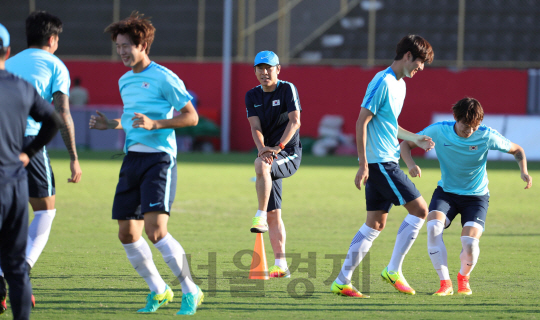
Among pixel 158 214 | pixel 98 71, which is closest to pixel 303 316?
pixel 158 214

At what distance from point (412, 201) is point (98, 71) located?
24.3m

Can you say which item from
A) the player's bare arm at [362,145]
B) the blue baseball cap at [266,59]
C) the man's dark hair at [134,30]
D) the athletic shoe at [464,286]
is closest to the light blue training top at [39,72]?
the man's dark hair at [134,30]

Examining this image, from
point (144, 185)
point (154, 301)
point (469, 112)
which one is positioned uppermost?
point (469, 112)

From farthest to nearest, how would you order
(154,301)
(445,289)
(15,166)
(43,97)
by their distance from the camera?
1. (445,289)
2. (43,97)
3. (154,301)
4. (15,166)

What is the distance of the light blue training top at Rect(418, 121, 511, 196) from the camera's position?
6008 millimetres

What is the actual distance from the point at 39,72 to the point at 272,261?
10.1 ft

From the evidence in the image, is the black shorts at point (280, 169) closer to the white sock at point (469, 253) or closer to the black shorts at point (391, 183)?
the black shorts at point (391, 183)

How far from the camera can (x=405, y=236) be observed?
5.83 meters

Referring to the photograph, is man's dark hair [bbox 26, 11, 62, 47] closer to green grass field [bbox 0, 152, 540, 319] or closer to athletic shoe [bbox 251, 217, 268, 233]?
green grass field [bbox 0, 152, 540, 319]

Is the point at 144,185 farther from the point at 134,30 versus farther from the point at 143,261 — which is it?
the point at 134,30

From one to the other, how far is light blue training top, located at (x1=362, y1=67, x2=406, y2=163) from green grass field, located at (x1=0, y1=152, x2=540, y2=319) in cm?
115

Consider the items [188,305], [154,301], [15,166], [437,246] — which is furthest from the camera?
[437,246]

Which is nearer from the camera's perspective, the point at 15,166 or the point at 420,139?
the point at 15,166

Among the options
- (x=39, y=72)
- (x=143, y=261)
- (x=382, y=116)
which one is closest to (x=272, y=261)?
(x=382, y=116)
